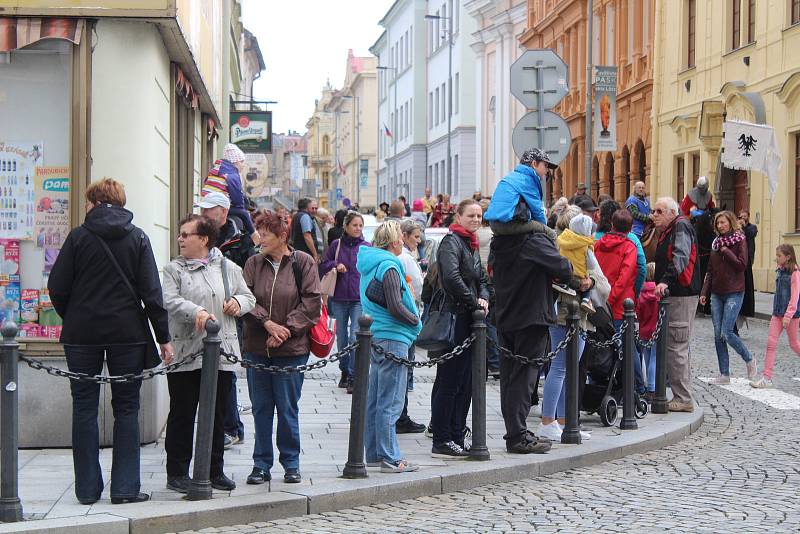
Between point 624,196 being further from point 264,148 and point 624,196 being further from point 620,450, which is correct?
point 620,450

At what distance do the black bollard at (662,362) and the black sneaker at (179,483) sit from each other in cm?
511

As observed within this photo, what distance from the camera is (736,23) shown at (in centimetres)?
3120

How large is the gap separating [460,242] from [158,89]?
2.72m

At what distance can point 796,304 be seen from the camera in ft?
47.0

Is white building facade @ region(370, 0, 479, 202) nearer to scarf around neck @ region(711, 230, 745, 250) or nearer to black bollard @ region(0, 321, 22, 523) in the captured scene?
scarf around neck @ region(711, 230, 745, 250)

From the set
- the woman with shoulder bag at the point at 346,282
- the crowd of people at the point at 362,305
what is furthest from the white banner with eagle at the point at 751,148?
the woman with shoulder bag at the point at 346,282

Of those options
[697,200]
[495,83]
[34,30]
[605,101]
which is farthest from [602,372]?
[495,83]

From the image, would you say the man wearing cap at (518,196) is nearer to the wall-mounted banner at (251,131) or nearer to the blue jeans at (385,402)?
the blue jeans at (385,402)

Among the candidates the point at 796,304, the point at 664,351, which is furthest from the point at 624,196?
the point at 664,351

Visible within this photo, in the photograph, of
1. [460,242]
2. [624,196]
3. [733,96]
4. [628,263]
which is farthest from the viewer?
[624,196]

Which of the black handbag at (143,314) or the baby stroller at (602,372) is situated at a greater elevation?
the black handbag at (143,314)

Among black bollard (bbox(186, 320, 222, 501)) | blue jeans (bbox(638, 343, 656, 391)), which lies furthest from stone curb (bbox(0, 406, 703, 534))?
blue jeans (bbox(638, 343, 656, 391))

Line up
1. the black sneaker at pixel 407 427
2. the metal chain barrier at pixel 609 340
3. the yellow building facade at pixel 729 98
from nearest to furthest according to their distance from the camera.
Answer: the metal chain barrier at pixel 609 340, the black sneaker at pixel 407 427, the yellow building facade at pixel 729 98

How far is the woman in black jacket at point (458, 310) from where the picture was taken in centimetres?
946
